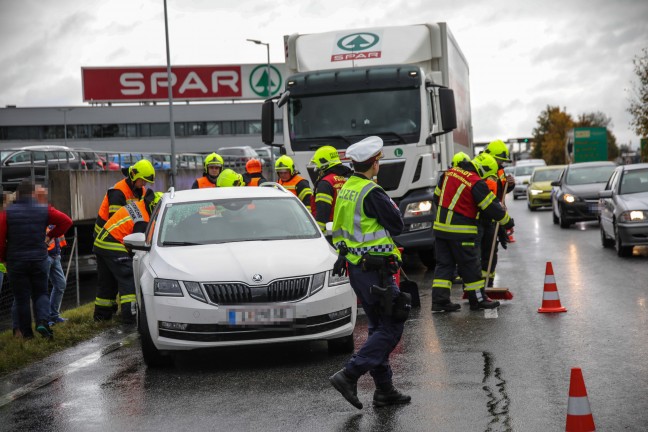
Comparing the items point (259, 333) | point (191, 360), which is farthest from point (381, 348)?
point (191, 360)

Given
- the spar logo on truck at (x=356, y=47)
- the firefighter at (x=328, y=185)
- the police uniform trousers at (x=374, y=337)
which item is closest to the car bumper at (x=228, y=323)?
the police uniform trousers at (x=374, y=337)

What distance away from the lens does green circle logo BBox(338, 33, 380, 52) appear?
53.3 feet

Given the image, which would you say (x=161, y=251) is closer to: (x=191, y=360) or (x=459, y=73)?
(x=191, y=360)

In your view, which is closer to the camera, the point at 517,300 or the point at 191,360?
the point at 191,360

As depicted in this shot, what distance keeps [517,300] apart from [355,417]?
5954 millimetres

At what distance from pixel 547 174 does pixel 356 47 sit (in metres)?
20.7

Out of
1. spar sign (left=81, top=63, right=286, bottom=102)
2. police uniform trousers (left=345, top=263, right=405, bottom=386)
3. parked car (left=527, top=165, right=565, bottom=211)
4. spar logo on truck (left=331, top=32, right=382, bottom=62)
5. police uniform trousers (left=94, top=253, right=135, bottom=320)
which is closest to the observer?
police uniform trousers (left=345, top=263, right=405, bottom=386)

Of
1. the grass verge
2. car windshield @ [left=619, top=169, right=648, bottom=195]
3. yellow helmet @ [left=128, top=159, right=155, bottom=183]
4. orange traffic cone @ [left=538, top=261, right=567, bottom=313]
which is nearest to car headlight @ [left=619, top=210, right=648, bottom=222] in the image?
car windshield @ [left=619, top=169, right=648, bottom=195]

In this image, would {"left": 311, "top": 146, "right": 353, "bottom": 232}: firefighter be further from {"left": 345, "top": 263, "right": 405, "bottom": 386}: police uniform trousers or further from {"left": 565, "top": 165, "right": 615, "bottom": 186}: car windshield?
{"left": 565, "top": 165, "right": 615, "bottom": 186}: car windshield

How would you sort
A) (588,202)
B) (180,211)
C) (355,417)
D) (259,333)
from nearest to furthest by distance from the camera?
(355,417), (259,333), (180,211), (588,202)

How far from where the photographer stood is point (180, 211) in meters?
9.92

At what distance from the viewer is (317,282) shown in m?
8.62

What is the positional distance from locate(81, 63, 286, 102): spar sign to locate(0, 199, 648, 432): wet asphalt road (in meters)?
77.0

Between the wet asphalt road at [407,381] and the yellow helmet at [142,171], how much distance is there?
5.71 ft
